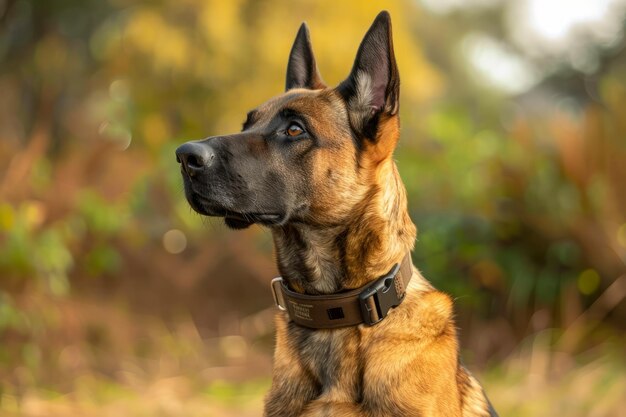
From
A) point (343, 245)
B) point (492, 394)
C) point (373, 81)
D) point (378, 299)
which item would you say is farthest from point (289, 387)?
point (492, 394)

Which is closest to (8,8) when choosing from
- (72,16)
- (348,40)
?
(72,16)

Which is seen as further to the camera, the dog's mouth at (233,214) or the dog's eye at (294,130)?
the dog's eye at (294,130)

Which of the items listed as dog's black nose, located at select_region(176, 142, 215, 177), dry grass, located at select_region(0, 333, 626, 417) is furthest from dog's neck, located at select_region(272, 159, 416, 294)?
dry grass, located at select_region(0, 333, 626, 417)

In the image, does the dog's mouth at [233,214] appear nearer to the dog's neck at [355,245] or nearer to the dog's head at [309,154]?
the dog's head at [309,154]

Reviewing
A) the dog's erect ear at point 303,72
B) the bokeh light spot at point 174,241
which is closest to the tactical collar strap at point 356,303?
the dog's erect ear at point 303,72

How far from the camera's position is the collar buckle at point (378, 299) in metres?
3.08

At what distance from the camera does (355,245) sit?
3244mm

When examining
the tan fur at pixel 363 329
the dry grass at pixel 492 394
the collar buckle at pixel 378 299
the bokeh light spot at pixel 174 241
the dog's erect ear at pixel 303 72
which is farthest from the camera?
the bokeh light spot at pixel 174 241

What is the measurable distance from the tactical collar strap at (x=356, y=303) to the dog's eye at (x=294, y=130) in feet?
2.32

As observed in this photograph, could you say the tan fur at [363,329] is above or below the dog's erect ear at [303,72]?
below

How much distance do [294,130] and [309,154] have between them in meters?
0.13

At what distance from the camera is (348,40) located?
16.4 meters

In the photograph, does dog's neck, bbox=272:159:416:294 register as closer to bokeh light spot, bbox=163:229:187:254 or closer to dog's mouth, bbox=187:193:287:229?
dog's mouth, bbox=187:193:287:229

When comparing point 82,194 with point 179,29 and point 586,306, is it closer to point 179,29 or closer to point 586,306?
point 586,306
